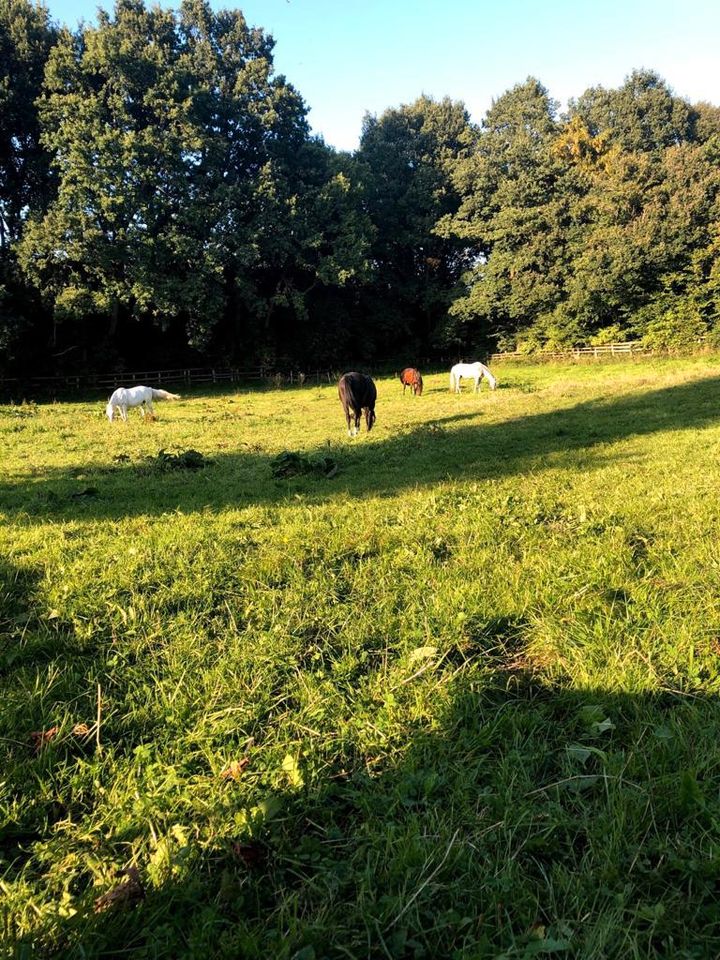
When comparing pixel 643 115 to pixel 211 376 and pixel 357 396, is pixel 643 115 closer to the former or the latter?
pixel 211 376

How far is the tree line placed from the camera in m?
29.9

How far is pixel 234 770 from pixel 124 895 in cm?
59

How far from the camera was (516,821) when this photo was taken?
2109 mm

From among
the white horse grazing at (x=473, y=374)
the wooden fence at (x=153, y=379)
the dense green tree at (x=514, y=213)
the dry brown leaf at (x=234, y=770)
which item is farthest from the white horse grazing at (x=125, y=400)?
the dense green tree at (x=514, y=213)

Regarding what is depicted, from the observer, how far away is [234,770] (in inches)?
93.4

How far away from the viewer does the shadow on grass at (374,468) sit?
7367 mm

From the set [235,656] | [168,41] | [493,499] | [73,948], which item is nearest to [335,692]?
[235,656]

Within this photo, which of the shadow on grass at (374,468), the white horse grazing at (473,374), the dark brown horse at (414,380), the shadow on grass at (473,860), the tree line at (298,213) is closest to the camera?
the shadow on grass at (473,860)

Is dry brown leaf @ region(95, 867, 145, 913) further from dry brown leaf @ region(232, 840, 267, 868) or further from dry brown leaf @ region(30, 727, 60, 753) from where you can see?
dry brown leaf @ region(30, 727, 60, 753)

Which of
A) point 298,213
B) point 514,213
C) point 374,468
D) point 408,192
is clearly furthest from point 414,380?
point 408,192

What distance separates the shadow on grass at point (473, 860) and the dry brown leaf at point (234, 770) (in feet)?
0.83

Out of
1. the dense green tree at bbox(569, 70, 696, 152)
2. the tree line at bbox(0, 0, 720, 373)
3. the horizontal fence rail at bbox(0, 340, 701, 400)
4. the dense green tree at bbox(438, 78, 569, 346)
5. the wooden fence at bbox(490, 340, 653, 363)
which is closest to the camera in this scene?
the tree line at bbox(0, 0, 720, 373)

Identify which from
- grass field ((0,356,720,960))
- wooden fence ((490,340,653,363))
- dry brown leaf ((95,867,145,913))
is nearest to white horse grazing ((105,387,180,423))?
grass field ((0,356,720,960))

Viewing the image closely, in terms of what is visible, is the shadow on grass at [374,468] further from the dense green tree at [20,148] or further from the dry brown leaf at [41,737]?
the dense green tree at [20,148]
